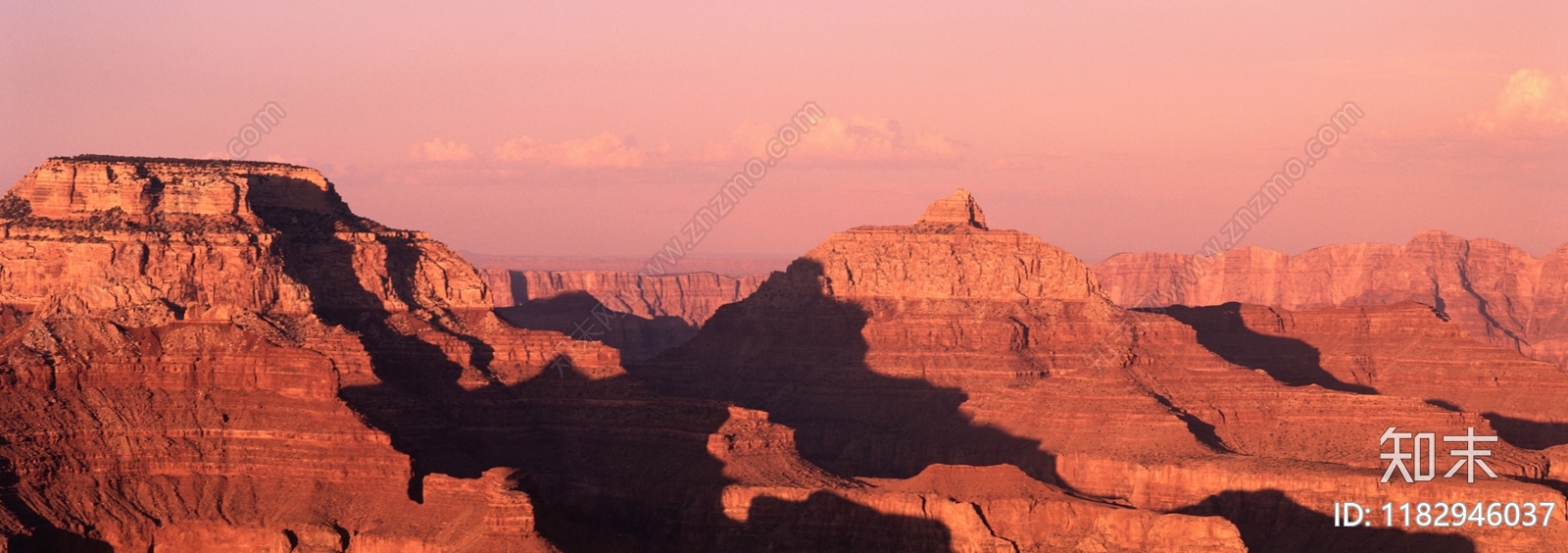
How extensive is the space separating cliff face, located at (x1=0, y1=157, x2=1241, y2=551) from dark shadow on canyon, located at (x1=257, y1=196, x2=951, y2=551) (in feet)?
0.53

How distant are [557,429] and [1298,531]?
113ft

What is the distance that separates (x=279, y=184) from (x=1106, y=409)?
146 ft

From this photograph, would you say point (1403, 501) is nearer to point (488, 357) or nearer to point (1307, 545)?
point (1307, 545)

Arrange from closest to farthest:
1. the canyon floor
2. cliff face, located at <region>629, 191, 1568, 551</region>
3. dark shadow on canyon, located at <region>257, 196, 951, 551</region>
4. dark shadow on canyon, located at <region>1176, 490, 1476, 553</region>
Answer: the canyon floor
dark shadow on canyon, located at <region>257, 196, 951, 551</region>
dark shadow on canyon, located at <region>1176, 490, 1476, 553</region>
cliff face, located at <region>629, 191, 1568, 551</region>

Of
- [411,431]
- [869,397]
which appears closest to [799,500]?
[411,431]

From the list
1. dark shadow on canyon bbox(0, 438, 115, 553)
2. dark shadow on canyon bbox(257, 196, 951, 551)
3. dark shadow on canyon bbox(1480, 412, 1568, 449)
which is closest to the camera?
dark shadow on canyon bbox(0, 438, 115, 553)

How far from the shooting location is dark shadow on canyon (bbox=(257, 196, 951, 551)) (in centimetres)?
13438

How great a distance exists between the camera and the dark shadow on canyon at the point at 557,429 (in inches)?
5290

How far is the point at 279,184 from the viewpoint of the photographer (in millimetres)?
159875

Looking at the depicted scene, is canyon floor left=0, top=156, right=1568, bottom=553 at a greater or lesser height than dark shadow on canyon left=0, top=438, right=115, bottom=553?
greater

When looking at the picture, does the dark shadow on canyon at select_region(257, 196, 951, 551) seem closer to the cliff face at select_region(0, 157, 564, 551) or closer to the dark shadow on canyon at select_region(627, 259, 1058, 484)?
the cliff face at select_region(0, 157, 564, 551)

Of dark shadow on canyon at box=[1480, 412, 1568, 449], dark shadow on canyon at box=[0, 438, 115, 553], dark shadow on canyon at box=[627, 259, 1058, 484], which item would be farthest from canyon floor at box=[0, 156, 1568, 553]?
dark shadow on canyon at box=[1480, 412, 1568, 449]

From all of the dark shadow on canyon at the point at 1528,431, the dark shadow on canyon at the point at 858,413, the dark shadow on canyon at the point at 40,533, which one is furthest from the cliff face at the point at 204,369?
the dark shadow on canyon at the point at 1528,431

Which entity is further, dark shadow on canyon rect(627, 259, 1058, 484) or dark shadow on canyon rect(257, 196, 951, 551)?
dark shadow on canyon rect(627, 259, 1058, 484)
